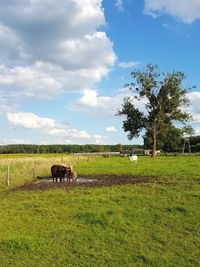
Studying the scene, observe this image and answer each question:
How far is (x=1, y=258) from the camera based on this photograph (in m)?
11.6

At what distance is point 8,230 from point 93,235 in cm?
282

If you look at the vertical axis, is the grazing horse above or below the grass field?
above

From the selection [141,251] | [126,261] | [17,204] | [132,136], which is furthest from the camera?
[132,136]

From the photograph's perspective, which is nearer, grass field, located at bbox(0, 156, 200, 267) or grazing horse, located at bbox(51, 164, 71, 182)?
grass field, located at bbox(0, 156, 200, 267)

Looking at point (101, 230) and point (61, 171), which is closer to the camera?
point (101, 230)

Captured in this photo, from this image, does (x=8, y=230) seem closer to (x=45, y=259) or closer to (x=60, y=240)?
(x=60, y=240)

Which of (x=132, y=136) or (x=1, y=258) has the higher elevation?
(x=132, y=136)

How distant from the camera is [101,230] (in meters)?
14.3

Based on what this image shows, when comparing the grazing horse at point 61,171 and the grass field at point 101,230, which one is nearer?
the grass field at point 101,230

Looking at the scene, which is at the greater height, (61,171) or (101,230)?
(61,171)

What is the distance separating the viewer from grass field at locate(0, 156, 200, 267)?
1177cm

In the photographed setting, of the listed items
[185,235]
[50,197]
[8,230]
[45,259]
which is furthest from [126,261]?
[50,197]

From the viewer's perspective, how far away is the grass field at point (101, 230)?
11.8 meters

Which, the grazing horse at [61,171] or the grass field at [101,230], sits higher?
the grazing horse at [61,171]
